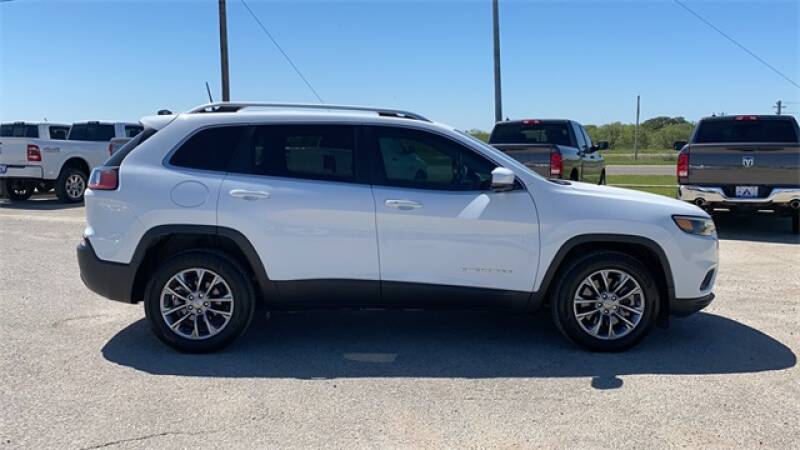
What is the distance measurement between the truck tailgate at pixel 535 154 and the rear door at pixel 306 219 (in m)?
6.31

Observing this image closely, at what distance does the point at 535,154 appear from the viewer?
10750 mm

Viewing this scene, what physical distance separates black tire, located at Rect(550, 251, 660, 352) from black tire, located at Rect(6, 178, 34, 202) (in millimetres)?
14957

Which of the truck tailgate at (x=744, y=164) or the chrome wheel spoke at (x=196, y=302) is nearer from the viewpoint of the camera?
the chrome wheel spoke at (x=196, y=302)

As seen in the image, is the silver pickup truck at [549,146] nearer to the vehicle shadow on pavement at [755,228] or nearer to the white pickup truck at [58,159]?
the vehicle shadow on pavement at [755,228]

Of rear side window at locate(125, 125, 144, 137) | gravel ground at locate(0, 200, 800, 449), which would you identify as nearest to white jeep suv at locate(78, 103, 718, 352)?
gravel ground at locate(0, 200, 800, 449)

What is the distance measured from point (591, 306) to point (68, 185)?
563 inches

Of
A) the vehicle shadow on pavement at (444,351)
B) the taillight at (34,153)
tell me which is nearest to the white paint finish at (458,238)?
the vehicle shadow on pavement at (444,351)

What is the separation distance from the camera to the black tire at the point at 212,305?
15.8 ft

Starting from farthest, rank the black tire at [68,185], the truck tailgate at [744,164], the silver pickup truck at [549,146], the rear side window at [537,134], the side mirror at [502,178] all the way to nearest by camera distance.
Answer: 1. the black tire at [68,185]
2. the rear side window at [537,134]
3. the silver pickup truck at [549,146]
4. the truck tailgate at [744,164]
5. the side mirror at [502,178]

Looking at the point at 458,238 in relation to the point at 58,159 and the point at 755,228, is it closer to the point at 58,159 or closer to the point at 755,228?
the point at 755,228

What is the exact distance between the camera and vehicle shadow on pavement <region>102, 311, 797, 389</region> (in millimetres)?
4559

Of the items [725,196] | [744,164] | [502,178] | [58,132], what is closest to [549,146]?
[725,196]

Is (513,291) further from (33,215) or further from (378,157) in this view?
(33,215)

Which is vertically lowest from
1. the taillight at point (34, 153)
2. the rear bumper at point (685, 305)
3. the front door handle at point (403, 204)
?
the rear bumper at point (685, 305)
